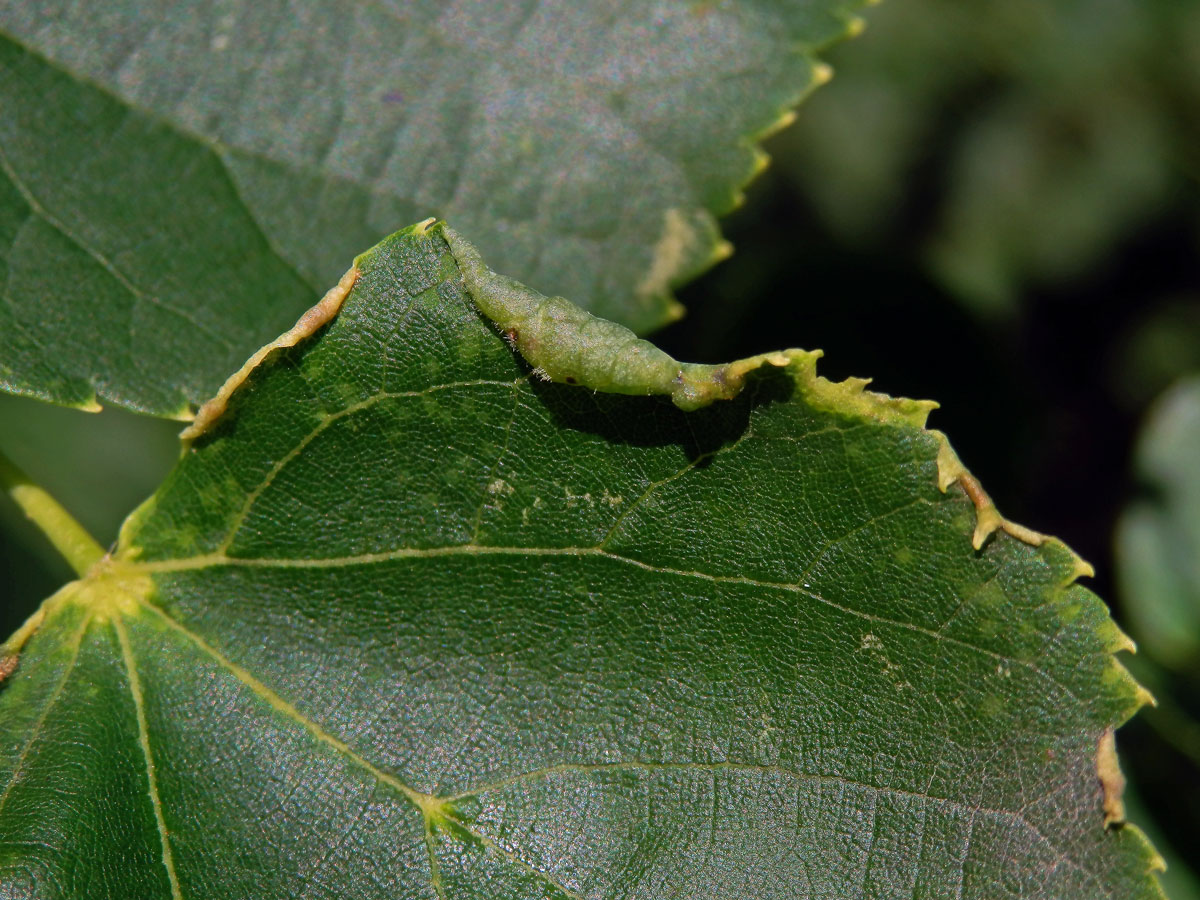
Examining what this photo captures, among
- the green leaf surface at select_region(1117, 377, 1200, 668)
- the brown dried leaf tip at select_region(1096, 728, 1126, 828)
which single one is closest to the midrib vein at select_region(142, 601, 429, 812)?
the brown dried leaf tip at select_region(1096, 728, 1126, 828)

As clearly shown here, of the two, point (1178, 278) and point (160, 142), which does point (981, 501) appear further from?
point (1178, 278)

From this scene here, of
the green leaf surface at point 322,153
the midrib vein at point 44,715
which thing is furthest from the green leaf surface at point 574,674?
the green leaf surface at point 322,153

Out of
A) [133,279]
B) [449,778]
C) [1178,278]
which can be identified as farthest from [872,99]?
[449,778]

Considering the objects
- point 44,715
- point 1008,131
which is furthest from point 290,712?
point 1008,131

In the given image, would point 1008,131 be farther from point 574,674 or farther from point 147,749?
point 147,749

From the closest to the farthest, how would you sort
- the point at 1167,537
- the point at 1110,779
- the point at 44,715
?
the point at 1110,779 < the point at 44,715 < the point at 1167,537

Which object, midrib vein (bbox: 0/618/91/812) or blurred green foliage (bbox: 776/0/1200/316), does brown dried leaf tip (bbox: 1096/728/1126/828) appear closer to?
midrib vein (bbox: 0/618/91/812)

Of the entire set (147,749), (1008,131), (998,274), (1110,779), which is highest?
(147,749)
